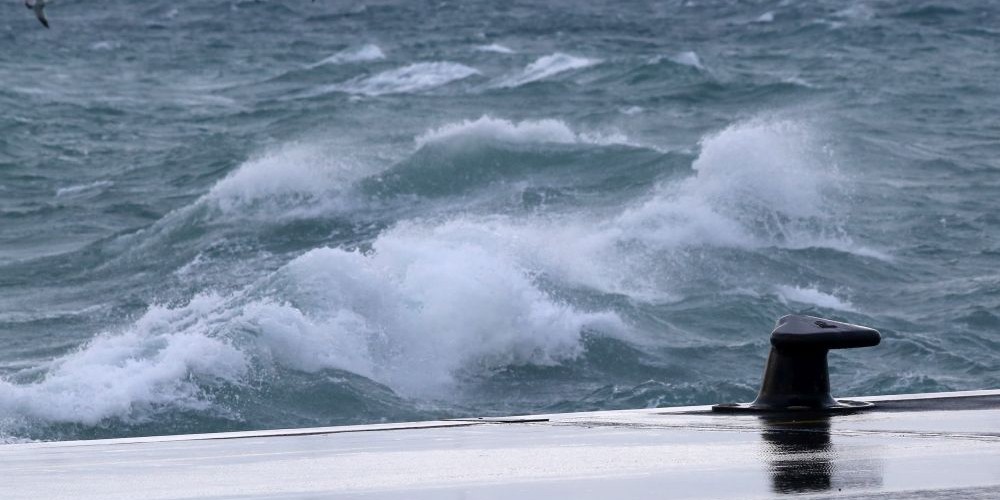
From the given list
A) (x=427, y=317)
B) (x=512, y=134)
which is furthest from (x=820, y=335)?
(x=512, y=134)

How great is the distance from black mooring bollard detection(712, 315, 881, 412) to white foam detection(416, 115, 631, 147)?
17649 mm

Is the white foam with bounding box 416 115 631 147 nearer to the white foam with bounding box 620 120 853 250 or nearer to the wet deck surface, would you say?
the white foam with bounding box 620 120 853 250

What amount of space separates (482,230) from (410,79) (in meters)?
17.3

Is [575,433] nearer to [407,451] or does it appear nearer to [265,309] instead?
[407,451]

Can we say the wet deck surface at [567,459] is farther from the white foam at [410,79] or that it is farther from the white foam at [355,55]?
the white foam at [355,55]

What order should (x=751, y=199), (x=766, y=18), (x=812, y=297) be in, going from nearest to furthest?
1. (x=812, y=297)
2. (x=751, y=199)
3. (x=766, y=18)

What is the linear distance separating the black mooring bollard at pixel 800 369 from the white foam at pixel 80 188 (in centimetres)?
1832

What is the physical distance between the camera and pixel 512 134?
24.6 meters

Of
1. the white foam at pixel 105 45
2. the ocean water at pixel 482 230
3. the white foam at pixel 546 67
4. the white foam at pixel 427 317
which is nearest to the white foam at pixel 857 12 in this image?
the ocean water at pixel 482 230

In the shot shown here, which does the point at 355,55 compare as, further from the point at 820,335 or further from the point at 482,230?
the point at 820,335

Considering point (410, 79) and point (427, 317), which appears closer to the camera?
point (427, 317)

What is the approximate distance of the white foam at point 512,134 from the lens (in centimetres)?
2444

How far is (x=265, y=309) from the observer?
47.9 ft

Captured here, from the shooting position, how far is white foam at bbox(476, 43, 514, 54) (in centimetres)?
4022
